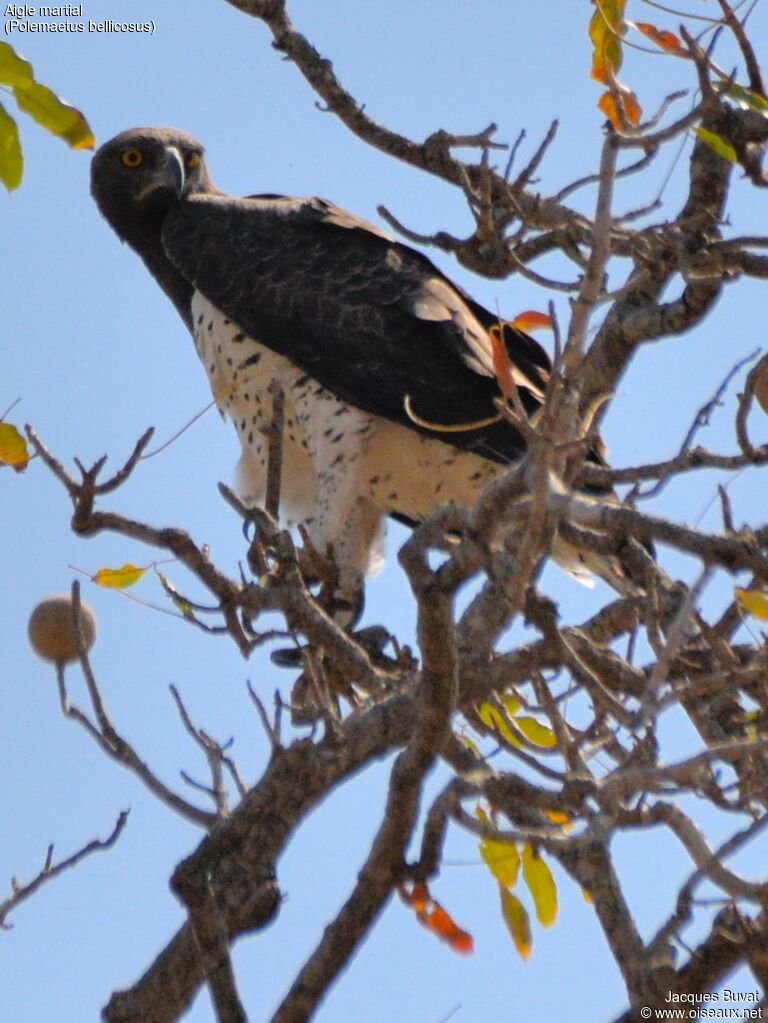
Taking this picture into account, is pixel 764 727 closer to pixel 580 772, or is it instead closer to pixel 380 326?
pixel 580 772

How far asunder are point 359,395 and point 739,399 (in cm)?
349

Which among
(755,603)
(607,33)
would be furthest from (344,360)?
(755,603)

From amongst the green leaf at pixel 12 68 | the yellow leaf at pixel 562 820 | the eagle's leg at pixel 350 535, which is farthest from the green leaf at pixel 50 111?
the eagle's leg at pixel 350 535

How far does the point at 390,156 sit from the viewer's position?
6258 mm

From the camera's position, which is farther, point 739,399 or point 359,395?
point 359,395

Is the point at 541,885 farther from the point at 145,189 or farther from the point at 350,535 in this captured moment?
the point at 145,189

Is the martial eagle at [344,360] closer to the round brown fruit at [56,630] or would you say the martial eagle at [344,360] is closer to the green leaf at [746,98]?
the round brown fruit at [56,630]

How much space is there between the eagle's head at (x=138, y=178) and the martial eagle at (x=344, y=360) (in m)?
0.22

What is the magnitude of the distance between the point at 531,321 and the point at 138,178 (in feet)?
12.5

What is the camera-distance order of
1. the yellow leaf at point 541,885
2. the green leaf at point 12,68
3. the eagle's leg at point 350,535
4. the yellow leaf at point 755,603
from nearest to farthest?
the yellow leaf at point 755,603
the green leaf at point 12,68
the yellow leaf at point 541,885
the eagle's leg at point 350,535

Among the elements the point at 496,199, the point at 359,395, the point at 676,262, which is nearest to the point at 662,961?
the point at 676,262

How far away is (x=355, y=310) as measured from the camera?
290 inches

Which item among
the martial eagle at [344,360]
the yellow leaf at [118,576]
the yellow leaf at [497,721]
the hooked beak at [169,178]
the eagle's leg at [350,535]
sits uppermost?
the hooked beak at [169,178]

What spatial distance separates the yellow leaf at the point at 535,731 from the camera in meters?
4.88
